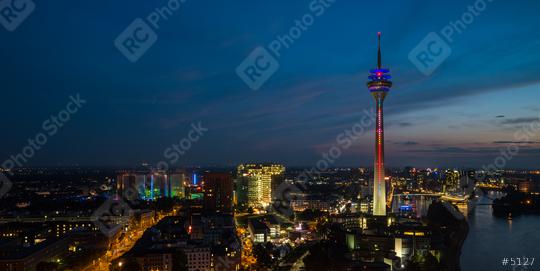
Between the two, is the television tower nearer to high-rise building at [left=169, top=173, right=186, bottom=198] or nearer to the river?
the river

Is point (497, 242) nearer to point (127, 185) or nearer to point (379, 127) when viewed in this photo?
point (379, 127)

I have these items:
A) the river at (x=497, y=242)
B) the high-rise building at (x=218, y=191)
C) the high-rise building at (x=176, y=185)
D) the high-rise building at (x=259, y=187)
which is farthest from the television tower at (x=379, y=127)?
the high-rise building at (x=176, y=185)

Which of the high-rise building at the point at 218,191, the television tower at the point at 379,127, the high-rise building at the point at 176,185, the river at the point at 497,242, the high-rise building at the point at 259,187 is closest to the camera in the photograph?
the river at the point at 497,242

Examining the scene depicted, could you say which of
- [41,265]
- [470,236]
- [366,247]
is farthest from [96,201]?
[470,236]

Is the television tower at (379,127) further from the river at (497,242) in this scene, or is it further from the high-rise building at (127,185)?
the high-rise building at (127,185)

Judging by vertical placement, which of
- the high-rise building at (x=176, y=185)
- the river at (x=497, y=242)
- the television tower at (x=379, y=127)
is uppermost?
the television tower at (x=379, y=127)

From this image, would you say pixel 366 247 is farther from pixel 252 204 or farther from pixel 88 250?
pixel 252 204

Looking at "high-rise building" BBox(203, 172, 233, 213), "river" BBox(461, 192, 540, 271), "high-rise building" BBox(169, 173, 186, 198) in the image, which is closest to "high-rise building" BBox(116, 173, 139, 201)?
"high-rise building" BBox(169, 173, 186, 198)
